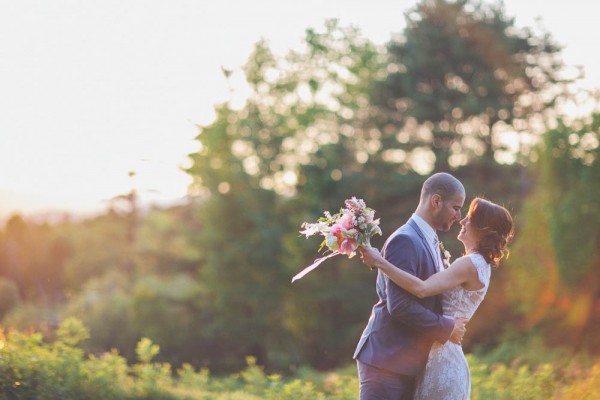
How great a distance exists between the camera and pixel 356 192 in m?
27.1

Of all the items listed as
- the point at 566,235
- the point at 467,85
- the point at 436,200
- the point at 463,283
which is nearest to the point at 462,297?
the point at 463,283

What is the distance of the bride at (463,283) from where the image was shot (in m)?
4.46

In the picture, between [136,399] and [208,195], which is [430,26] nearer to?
[208,195]

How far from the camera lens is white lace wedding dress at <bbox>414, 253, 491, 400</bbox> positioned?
4516 millimetres

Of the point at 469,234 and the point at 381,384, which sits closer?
the point at 381,384

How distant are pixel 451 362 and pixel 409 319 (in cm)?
49

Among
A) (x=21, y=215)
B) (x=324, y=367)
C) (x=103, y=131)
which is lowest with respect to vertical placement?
(x=324, y=367)

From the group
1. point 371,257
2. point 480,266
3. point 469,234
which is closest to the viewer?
point 371,257


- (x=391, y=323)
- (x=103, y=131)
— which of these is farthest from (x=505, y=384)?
(x=103, y=131)

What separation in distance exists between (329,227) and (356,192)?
74.4 ft

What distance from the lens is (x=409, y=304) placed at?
431 cm

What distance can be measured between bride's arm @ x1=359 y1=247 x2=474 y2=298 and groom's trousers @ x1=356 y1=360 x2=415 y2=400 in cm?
53

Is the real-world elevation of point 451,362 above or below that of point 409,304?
below

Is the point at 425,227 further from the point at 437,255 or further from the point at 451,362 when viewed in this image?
the point at 451,362
